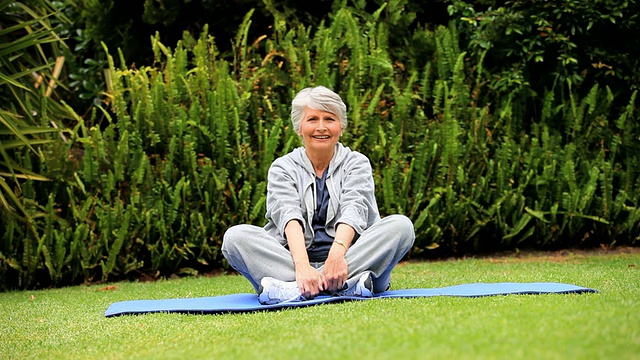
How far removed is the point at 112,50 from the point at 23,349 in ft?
19.3

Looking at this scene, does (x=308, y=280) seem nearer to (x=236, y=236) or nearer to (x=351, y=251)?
(x=351, y=251)

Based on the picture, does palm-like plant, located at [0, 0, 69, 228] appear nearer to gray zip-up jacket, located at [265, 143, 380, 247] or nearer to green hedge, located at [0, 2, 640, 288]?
green hedge, located at [0, 2, 640, 288]

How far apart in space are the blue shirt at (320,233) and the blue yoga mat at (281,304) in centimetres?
40

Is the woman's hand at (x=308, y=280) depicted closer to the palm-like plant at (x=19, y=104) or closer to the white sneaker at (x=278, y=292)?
the white sneaker at (x=278, y=292)

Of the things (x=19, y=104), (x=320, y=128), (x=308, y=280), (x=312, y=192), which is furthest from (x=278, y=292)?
(x=19, y=104)

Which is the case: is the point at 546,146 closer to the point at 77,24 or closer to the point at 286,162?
the point at 286,162

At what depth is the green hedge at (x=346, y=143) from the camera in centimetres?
701

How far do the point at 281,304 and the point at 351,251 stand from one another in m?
0.54

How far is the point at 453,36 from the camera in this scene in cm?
788

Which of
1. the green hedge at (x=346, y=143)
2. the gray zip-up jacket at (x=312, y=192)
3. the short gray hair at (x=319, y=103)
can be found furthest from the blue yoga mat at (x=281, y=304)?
the green hedge at (x=346, y=143)

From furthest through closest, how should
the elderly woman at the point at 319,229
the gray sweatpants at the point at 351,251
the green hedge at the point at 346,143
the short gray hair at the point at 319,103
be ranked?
the green hedge at the point at 346,143 → the short gray hair at the point at 319,103 → the gray sweatpants at the point at 351,251 → the elderly woman at the point at 319,229

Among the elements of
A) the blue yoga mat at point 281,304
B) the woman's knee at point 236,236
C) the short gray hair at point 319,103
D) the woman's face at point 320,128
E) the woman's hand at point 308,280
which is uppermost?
the short gray hair at point 319,103

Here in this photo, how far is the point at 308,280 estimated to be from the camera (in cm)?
454

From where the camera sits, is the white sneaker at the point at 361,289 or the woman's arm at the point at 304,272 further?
the white sneaker at the point at 361,289
